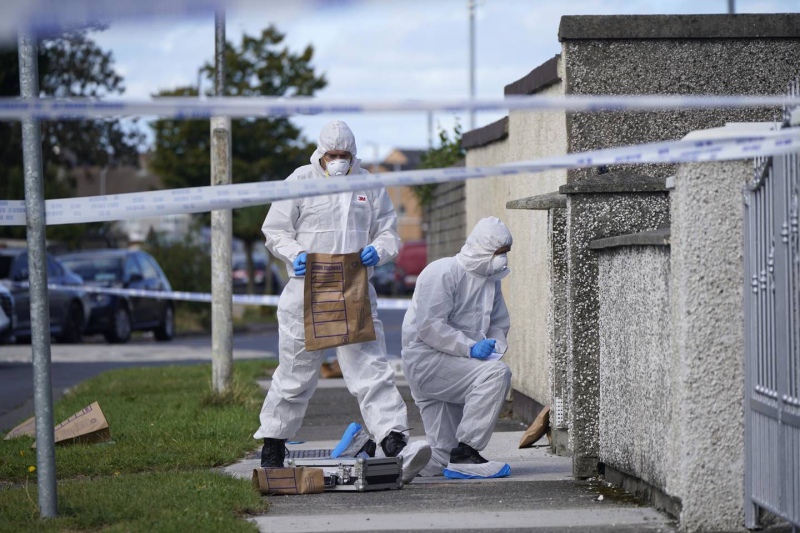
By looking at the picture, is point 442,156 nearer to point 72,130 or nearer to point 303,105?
point 303,105

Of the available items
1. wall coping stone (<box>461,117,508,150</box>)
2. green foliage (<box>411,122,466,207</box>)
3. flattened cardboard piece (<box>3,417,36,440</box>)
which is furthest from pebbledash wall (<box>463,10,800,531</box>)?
green foliage (<box>411,122,466,207</box>)

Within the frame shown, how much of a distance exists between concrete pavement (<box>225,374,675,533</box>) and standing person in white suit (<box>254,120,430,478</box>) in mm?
330

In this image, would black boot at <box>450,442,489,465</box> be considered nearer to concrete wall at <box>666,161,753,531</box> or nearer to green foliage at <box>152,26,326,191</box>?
concrete wall at <box>666,161,753,531</box>

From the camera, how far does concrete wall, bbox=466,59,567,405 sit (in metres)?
8.12

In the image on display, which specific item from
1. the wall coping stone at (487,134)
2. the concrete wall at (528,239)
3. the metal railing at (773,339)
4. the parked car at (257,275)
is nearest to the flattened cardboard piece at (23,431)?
the concrete wall at (528,239)

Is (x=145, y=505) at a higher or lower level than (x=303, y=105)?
lower

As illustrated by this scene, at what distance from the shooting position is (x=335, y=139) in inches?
262

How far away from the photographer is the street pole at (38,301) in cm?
527

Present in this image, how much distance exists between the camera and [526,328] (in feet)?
29.7

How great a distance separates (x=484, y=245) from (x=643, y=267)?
4.44 ft

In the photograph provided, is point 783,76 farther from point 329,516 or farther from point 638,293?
point 329,516

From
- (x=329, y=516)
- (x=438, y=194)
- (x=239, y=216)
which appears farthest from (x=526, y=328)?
(x=239, y=216)

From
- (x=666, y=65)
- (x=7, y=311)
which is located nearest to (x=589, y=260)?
(x=666, y=65)

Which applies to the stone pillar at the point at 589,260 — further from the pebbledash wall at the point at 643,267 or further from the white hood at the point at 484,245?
the white hood at the point at 484,245
